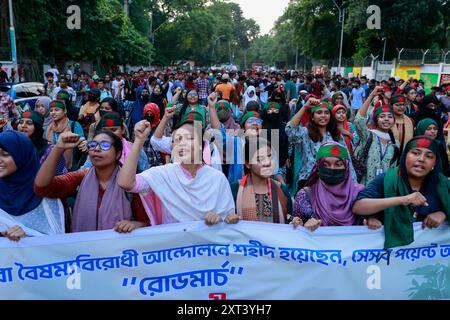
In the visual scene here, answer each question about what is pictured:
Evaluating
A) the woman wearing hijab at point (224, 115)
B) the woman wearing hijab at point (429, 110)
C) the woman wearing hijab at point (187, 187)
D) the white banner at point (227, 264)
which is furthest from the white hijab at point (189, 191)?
the woman wearing hijab at point (429, 110)

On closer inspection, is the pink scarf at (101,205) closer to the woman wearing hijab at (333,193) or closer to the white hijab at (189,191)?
the white hijab at (189,191)

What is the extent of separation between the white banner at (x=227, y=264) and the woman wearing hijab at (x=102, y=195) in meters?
0.10

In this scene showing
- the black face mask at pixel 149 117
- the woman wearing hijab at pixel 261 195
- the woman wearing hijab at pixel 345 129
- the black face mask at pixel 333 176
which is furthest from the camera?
the black face mask at pixel 149 117

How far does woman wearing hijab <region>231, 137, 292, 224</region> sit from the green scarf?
669mm

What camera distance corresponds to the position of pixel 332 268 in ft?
9.53

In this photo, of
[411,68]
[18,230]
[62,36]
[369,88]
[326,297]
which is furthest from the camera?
[411,68]

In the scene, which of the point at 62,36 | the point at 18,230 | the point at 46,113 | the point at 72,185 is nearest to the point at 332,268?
the point at 72,185

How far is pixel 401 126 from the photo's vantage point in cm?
511

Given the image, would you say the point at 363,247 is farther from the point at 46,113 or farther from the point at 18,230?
the point at 46,113

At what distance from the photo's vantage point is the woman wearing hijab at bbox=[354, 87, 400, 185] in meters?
4.48

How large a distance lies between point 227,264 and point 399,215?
1.15 metres

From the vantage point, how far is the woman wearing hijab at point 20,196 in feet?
9.05

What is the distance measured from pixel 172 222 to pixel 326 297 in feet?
3.73
